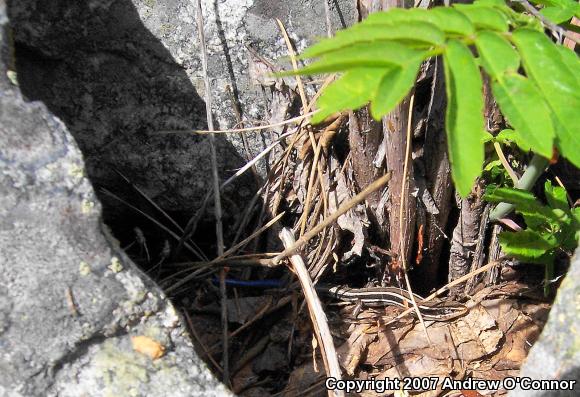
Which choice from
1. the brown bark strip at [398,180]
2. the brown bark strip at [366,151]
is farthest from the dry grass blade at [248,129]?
the brown bark strip at [398,180]

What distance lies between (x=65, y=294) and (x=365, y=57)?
25.8 inches

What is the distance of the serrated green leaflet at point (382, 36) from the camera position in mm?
958

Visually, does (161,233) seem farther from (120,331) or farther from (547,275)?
(547,275)

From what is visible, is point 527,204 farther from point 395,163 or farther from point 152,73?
point 152,73

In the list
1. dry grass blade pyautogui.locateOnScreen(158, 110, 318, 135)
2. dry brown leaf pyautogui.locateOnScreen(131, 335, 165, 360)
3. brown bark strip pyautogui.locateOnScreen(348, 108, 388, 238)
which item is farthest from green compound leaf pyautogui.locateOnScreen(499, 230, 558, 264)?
dry brown leaf pyautogui.locateOnScreen(131, 335, 165, 360)

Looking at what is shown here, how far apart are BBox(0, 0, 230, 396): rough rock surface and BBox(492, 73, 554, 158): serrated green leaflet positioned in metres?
0.69

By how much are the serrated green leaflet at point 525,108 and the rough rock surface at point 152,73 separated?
103 centimetres

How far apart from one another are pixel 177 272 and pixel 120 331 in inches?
30.0

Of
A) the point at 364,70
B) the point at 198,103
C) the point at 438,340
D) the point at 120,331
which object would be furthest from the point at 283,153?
the point at 364,70

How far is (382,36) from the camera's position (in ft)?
3.24

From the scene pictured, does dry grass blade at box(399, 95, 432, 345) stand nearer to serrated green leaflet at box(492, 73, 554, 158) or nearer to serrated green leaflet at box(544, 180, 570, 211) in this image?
serrated green leaflet at box(544, 180, 570, 211)

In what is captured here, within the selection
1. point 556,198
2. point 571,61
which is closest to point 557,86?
point 571,61

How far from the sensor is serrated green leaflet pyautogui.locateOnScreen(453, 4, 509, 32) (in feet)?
3.47

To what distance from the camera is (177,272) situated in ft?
6.50
